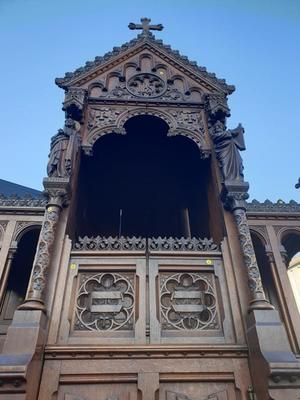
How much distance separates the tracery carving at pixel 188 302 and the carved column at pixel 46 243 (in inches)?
80.5

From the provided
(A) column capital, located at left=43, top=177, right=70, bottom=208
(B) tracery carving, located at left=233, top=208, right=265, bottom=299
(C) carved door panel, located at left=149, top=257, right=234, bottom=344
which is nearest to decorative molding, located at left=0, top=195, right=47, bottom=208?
(A) column capital, located at left=43, top=177, right=70, bottom=208

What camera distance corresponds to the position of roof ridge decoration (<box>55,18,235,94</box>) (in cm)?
859

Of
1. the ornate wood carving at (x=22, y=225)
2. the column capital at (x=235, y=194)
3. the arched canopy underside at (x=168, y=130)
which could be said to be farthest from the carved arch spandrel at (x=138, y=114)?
the ornate wood carving at (x=22, y=225)

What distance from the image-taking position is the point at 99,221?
10602 mm

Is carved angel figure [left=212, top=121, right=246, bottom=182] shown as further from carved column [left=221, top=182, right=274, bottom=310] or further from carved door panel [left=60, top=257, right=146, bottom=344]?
carved door panel [left=60, top=257, right=146, bottom=344]

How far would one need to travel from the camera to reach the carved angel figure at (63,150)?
6.59m

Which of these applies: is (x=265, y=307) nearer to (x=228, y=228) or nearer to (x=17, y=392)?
(x=228, y=228)

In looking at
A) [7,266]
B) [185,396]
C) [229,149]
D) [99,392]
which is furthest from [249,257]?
[7,266]

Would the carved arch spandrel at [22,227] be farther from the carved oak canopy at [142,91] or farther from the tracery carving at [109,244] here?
the tracery carving at [109,244]

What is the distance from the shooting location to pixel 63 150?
690 cm

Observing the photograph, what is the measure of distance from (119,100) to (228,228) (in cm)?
438

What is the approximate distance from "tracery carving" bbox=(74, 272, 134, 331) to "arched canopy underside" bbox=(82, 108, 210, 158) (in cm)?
304

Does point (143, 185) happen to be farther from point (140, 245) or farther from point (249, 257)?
point (249, 257)

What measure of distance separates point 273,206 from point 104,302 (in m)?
7.54
